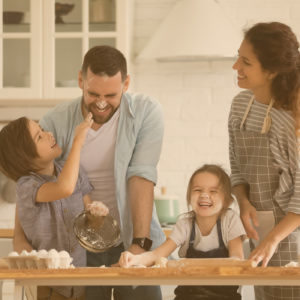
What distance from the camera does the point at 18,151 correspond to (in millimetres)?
2381

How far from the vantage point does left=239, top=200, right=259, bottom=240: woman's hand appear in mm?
2266

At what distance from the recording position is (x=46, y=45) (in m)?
4.16

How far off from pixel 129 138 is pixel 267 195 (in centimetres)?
50

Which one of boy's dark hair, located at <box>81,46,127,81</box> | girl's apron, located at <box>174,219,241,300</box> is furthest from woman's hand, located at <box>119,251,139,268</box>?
boy's dark hair, located at <box>81,46,127,81</box>

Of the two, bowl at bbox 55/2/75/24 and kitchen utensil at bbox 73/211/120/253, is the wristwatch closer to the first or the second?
kitchen utensil at bbox 73/211/120/253

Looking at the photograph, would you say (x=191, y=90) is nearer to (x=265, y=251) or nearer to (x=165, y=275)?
(x=265, y=251)

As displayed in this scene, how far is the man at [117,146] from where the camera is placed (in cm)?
239

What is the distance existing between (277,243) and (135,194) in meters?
0.55

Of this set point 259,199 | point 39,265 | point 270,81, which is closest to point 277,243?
point 259,199

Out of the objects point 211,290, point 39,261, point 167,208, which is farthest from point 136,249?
point 167,208

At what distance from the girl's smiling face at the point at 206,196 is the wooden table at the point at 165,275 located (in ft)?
1.44

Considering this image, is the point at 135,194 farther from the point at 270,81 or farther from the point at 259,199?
the point at 270,81

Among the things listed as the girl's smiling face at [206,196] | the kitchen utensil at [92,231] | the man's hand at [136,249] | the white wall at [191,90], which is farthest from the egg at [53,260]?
the white wall at [191,90]

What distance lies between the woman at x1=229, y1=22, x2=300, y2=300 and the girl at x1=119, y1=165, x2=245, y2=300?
0.06 metres
